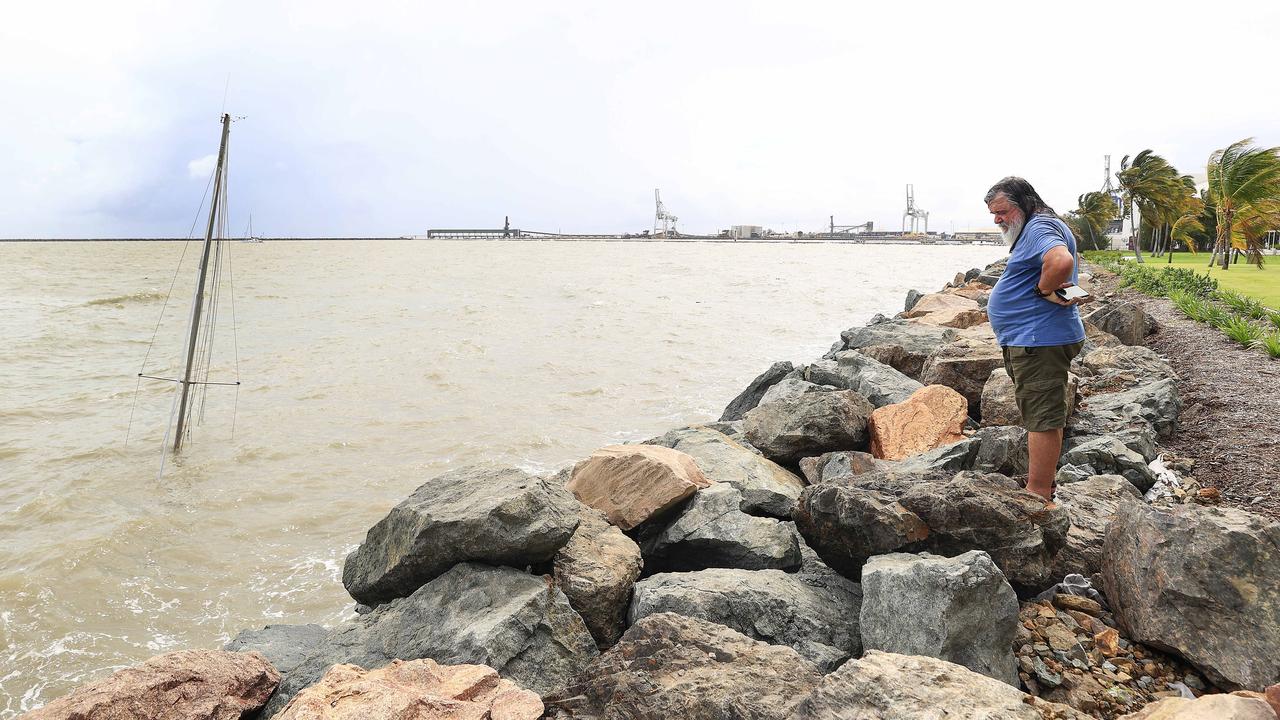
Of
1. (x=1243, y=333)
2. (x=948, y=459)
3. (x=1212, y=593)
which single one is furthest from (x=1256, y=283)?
(x=1212, y=593)

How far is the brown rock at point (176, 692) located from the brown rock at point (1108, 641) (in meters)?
3.29

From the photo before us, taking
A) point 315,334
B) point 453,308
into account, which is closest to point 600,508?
point 315,334

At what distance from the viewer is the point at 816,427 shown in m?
5.51

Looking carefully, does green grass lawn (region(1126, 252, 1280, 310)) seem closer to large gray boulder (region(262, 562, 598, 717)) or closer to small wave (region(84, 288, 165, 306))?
large gray boulder (region(262, 562, 598, 717))

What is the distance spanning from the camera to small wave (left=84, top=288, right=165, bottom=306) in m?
23.8

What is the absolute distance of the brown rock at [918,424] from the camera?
5207mm

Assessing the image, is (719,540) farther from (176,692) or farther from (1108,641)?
(176,692)

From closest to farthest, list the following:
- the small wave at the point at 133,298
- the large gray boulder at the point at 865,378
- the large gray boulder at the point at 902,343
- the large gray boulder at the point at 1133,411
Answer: the large gray boulder at the point at 1133,411
the large gray boulder at the point at 865,378
the large gray boulder at the point at 902,343
the small wave at the point at 133,298

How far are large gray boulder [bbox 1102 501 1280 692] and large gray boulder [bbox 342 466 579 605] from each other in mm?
2373

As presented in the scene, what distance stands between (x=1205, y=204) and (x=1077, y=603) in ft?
154

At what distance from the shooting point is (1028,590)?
308 centimetres

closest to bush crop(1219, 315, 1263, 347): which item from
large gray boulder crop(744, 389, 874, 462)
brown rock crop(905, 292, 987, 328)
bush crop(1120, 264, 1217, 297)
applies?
brown rock crop(905, 292, 987, 328)

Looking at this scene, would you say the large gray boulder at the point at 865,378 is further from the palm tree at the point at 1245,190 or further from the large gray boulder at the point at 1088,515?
the palm tree at the point at 1245,190

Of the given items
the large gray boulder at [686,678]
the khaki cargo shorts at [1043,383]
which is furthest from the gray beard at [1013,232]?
the large gray boulder at [686,678]
